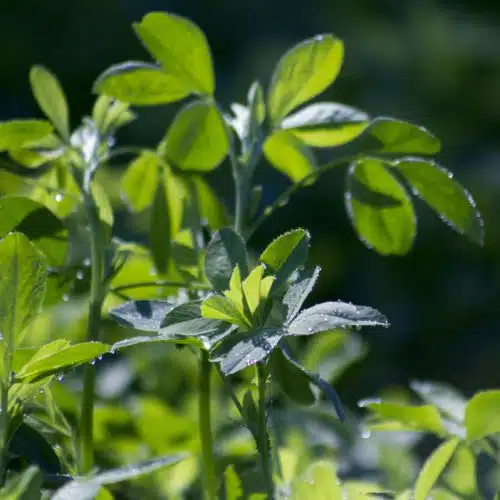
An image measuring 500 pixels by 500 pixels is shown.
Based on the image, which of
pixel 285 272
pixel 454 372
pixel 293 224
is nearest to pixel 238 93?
pixel 293 224

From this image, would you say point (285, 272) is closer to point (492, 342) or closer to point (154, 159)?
point (154, 159)

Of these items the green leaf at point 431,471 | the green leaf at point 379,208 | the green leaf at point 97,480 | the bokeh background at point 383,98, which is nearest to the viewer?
the green leaf at point 97,480

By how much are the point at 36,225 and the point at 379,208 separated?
194mm

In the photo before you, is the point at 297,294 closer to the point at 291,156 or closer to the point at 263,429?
the point at 263,429

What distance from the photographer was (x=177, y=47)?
0.55m

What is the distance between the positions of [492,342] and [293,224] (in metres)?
0.75

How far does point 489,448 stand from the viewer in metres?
0.54

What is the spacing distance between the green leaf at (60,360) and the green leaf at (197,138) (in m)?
0.21

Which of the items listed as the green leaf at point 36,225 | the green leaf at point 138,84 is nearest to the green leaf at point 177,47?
the green leaf at point 138,84

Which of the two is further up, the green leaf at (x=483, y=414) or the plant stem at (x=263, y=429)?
the plant stem at (x=263, y=429)

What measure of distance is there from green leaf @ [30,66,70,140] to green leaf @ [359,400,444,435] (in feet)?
0.75

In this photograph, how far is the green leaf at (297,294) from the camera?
0.41m

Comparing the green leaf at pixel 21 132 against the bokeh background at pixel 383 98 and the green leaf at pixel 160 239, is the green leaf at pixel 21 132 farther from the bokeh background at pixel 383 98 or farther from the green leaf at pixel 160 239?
the bokeh background at pixel 383 98

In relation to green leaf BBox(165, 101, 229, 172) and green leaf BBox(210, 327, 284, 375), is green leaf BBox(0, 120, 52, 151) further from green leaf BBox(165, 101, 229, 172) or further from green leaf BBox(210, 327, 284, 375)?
green leaf BBox(210, 327, 284, 375)
